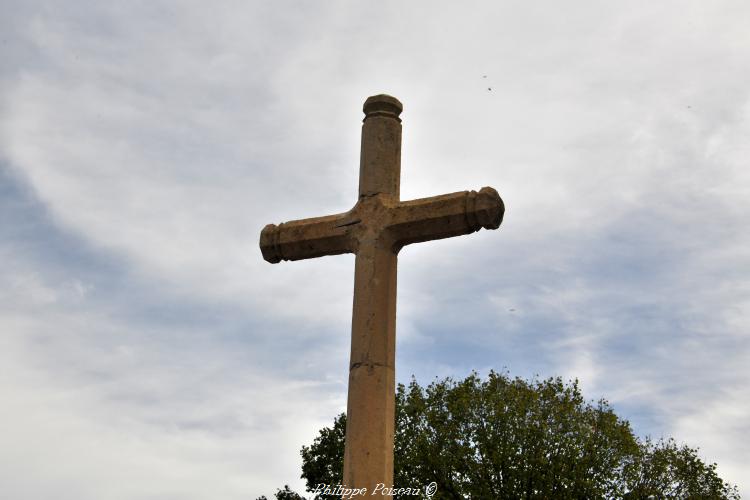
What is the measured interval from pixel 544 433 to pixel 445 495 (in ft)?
12.7

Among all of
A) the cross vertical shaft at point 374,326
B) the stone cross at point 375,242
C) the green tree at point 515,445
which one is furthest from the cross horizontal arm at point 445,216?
the green tree at point 515,445

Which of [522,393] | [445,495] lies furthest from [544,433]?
[445,495]

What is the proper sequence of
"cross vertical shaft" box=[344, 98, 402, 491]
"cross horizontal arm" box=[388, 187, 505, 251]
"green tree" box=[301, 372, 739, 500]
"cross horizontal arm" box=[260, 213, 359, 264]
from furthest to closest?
"green tree" box=[301, 372, 739, 500] → "cross horizontal arm" box=[260, 213, 359, 264] → "cross horizontal arm" box=[388, 187, 505, 251] → "cross vertical shaft" box=[344, 98, 402, 491]

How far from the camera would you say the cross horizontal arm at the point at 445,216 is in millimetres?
7652

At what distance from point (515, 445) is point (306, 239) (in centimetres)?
2268

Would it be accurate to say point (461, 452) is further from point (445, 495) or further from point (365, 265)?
point (365, 265)

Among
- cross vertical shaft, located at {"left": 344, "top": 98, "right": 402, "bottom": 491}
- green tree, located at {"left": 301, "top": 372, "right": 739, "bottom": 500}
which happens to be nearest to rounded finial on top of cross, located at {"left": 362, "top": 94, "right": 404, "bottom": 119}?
cross vertical shaft, located at {"left": 344, "top": 98, "right": 402, "bottom": 491}

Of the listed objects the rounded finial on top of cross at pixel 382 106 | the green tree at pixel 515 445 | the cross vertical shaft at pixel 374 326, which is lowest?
the cross vertical shaft at pixel 374 326

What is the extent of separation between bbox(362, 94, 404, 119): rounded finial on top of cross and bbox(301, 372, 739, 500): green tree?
73.9 ft

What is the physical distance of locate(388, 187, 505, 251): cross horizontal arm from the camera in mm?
7652

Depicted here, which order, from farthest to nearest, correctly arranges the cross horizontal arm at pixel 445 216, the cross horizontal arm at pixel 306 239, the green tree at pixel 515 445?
1. the green tree at pixel 515 445
2. the cross horizontal arm at pixel 306 239
3. the cross horizontal arm at pixel 445 216

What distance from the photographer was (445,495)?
96.3ft

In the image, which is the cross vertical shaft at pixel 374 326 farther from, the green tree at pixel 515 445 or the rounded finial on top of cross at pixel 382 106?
the green tree at pixel 515 445

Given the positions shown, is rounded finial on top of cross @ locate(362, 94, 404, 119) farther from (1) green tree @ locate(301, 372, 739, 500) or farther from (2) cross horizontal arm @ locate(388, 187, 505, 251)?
(1) green tree @ locate(301, 372, 739, 500)
